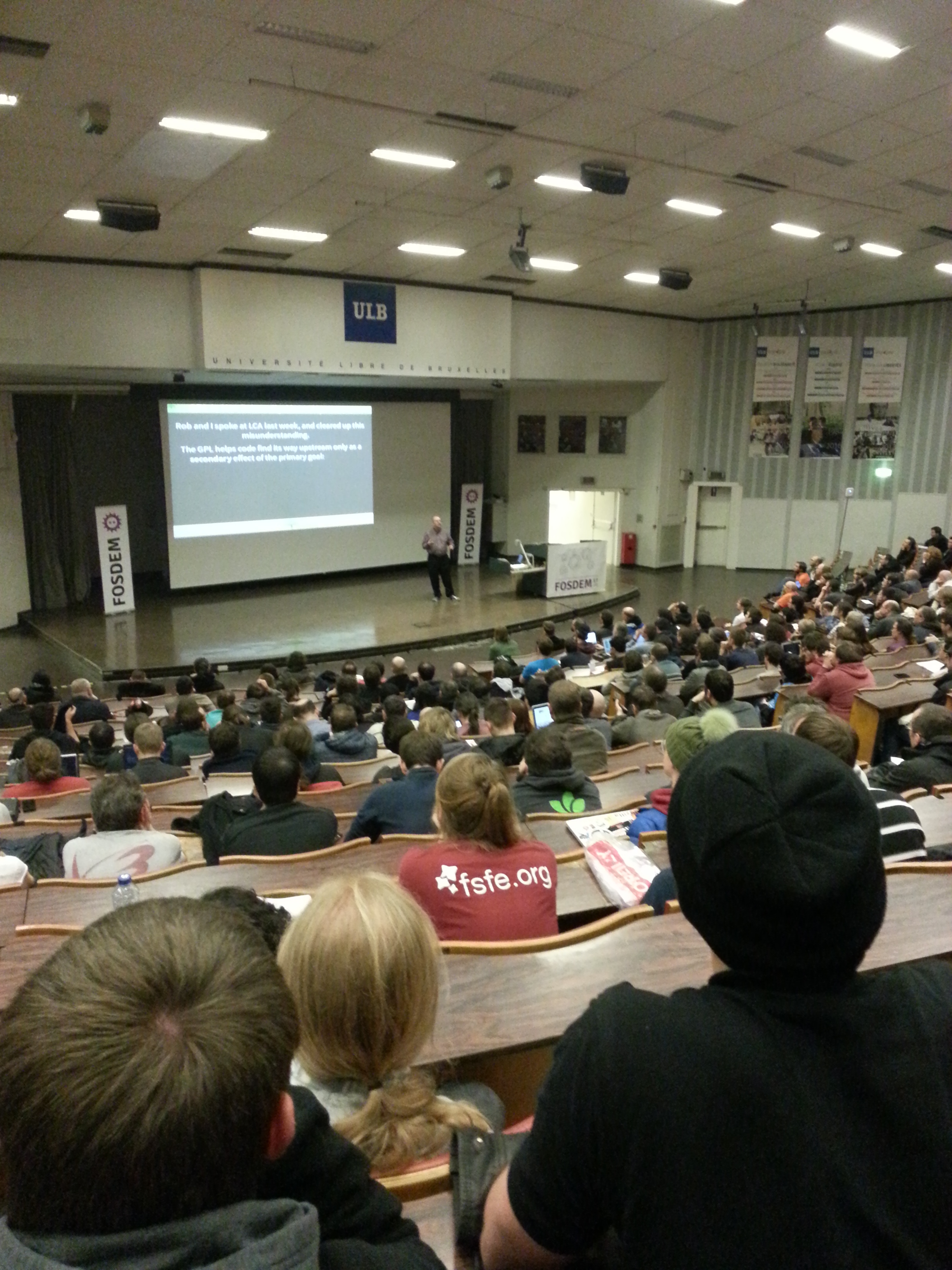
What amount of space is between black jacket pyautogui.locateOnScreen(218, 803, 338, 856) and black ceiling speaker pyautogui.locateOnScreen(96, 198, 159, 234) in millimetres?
6555

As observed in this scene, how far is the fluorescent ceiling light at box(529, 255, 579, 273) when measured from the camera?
10988 mm

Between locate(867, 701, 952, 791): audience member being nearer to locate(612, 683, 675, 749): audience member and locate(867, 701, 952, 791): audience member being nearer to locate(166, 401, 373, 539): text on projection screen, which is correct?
locate(612, 683, 675, 749): audience member

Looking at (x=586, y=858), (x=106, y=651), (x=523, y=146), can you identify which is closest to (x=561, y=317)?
(x=523, y=146)

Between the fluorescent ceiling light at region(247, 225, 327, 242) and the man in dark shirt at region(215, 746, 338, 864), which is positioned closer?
the man in dark shirt at region(215, 746, 338, 864)

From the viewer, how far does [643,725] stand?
5477 mm

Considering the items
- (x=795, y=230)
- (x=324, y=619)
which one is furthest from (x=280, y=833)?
(x=795, y=230)

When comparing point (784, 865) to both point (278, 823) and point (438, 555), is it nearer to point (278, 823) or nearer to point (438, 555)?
point (278, 823)

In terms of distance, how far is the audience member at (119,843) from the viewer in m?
3.30

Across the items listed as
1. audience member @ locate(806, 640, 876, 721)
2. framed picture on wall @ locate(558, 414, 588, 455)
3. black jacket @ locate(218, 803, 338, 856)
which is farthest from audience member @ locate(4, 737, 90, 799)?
framed picture on wall @ locate(558, 414, 588, 455)

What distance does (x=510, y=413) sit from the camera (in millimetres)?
16578

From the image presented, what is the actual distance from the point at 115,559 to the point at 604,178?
7798 millimetres

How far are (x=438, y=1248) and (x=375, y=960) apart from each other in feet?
1.20

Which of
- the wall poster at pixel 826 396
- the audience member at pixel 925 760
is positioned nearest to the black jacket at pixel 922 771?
the audience member at pixel 925 760

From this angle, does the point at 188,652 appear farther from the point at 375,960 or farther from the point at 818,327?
the point at 818,327
